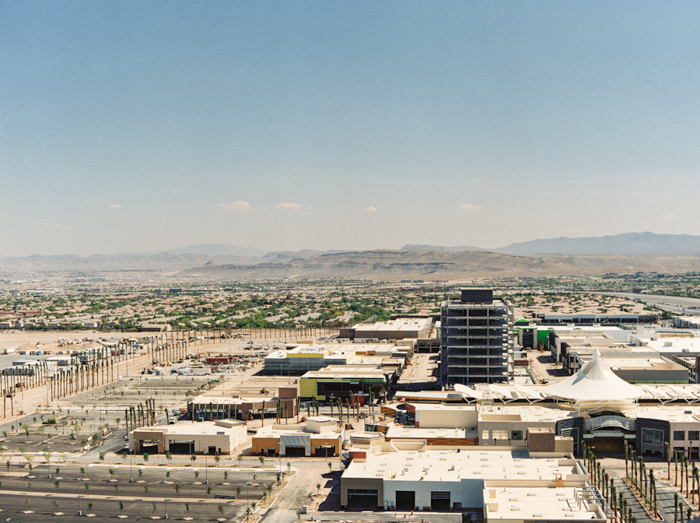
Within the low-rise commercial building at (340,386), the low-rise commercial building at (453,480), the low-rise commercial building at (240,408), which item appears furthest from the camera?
the low-rise commercial building at (340,386)

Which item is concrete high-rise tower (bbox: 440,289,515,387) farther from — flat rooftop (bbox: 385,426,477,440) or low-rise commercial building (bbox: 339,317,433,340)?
low-rise commercial building (bbox: 339,317,433,340)


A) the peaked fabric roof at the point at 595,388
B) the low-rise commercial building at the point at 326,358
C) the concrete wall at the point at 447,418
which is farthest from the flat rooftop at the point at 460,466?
the low-rise commercial building at the point at 326,358

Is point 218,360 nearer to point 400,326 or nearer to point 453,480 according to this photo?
point 400,326

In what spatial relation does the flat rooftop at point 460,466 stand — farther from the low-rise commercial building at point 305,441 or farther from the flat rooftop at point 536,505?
the low-rise commercial building at point 305,441

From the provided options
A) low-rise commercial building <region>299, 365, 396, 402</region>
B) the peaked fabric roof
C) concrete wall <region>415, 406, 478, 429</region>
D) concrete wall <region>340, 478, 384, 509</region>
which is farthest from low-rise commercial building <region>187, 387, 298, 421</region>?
concrete wall <region>340, 478, 384, 509</region>

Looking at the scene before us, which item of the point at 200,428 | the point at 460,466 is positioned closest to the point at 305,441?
the point at 200,428
